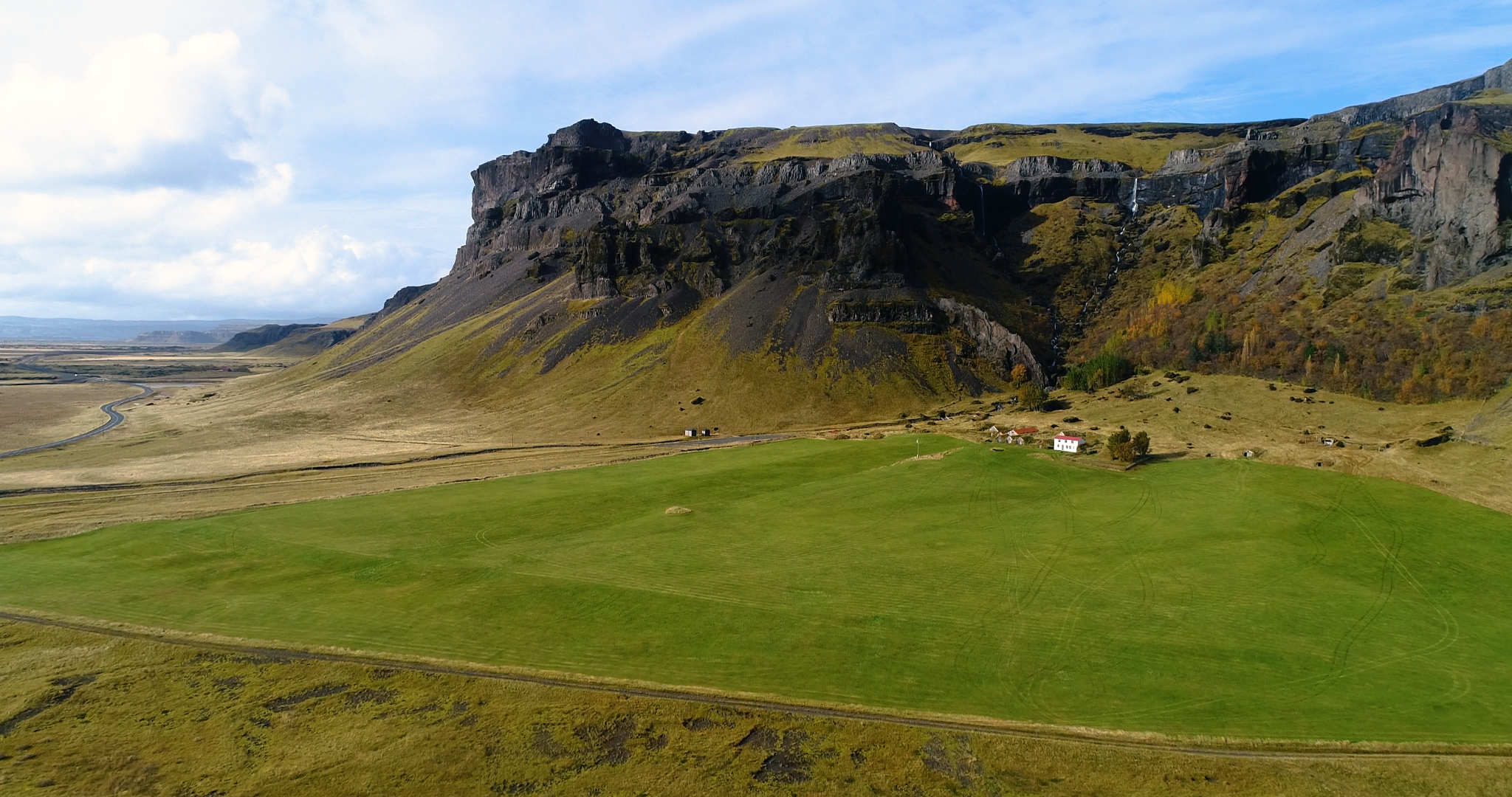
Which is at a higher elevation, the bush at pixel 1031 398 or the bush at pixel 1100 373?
the bush at pixel 1100 373

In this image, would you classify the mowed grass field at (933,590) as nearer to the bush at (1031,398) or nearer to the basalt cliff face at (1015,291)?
Answer: the bush at (1031,398)

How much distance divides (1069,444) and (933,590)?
45731 mm

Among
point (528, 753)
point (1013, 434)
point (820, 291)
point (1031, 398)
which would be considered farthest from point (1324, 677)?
point (820, 291)

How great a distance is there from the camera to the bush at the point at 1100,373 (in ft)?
428

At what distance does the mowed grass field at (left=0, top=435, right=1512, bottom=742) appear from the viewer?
3762cm

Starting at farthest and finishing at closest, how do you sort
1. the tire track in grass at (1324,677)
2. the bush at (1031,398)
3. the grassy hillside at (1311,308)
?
the bush at (1031,398) < the grassy hillside at (1311,308) < the tire track in grass at (1324,677)

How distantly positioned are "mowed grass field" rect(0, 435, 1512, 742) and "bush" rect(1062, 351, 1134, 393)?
53134 mm

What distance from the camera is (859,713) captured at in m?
35.4

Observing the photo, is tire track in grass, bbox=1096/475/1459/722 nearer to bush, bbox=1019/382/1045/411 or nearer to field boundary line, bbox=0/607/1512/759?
field boundary line, bbox=0/607/1512/759

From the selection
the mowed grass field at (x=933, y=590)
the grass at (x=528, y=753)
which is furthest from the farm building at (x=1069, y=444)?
the grass at (x=528, y=753)

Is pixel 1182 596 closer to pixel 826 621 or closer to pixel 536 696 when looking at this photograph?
pixel 826 621

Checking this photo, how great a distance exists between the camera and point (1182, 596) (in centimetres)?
4838

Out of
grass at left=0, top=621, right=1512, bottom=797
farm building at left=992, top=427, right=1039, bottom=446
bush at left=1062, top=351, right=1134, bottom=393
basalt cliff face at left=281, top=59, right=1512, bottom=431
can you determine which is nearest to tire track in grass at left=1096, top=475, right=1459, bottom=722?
grass at left=0, top=621, right=1512, bottom=797

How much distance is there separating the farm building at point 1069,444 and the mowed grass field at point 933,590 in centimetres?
788
